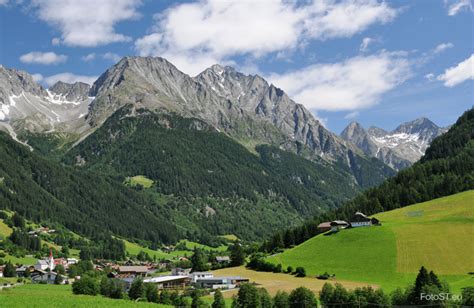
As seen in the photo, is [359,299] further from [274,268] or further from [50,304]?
[274,268]

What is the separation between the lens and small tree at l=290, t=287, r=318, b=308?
9344 centimetres

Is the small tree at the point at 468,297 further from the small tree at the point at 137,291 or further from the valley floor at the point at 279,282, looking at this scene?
the small tree at the point at 137,291

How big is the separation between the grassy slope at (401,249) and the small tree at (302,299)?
2379cm

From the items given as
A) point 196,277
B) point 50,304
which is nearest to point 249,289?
point 50,304

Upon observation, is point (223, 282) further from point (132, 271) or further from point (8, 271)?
point (8, 271)

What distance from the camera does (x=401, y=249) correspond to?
13712 centimetres

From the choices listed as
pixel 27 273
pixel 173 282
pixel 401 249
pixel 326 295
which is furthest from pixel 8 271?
pixel 401 249

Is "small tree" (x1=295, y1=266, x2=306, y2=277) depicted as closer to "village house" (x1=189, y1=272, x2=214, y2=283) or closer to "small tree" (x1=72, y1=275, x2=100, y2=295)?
"village house" (x1=189, y1=272, x2=214, y2=283)

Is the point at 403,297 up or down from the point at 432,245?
down

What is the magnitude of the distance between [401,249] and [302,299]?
52.9 m

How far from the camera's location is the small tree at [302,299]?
307ft

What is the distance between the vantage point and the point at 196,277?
502 feet

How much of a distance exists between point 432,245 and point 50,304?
9388 centimetres

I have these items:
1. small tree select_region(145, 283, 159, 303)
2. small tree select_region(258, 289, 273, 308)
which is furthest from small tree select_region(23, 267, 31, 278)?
small tree select_region(258, 289, 273, 308)
